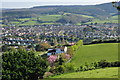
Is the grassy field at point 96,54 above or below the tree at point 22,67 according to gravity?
below

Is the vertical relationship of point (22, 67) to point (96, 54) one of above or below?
above

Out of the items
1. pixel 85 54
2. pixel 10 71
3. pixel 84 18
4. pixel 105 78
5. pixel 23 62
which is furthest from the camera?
pixel 84 18

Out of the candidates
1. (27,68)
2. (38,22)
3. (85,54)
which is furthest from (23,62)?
(38,22)

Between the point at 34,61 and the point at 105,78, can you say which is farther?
the point at 34,61

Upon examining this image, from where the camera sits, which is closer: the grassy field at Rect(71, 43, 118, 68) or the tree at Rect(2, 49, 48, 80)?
the tree at Rect(2, 49, 48, 80)

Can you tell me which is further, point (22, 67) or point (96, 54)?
point (96, 54)

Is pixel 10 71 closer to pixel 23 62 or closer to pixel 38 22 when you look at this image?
pixel 23 62

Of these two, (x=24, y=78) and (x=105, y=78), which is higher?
(x=105, y=78)

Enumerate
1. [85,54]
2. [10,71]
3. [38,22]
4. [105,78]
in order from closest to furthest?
[105,78] < [10,71] < [85,54] < [38,22]
